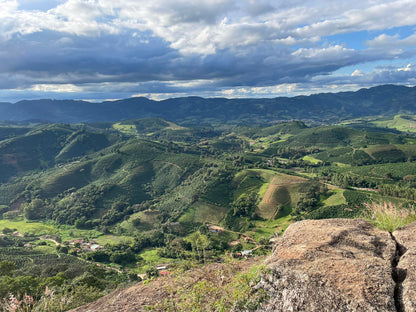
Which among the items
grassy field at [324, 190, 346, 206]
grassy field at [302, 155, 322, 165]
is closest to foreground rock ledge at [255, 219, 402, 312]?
grassy field at [324, 190, 346, 206]

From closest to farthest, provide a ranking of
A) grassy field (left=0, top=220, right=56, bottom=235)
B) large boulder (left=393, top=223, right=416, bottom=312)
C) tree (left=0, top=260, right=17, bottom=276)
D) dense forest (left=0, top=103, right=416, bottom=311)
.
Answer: large boulder (left=393, top=223, right=416, bottom=312) < tree (left=0, top=260, right=17, bottom=276) < dense forest (left=0, top=103, right=416, bottom=311) < grassy field (left=0, top=220, right=56, bottom=235)

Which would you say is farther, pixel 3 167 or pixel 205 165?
pixel 3 167

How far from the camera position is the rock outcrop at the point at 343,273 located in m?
6.32

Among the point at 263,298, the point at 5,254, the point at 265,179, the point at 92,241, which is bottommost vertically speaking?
the point at 92,241

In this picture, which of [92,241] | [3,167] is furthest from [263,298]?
[3,167]

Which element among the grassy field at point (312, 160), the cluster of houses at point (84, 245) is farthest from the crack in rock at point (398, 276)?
the grassy field at point (312, 160)

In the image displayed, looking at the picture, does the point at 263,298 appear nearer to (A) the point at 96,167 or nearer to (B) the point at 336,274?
(B) the point at 336,274

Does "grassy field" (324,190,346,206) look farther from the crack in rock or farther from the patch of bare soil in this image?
the patch of bare soil

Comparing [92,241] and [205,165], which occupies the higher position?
[205,165]

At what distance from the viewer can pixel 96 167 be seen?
162250 mm

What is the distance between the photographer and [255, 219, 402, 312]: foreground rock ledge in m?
6.37

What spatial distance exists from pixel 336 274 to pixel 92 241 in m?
103

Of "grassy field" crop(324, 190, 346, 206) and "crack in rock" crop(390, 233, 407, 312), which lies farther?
"grassy field" crop(324, 190, 346, 206)

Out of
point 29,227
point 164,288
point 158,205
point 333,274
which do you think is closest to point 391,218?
Result: point 333,274
